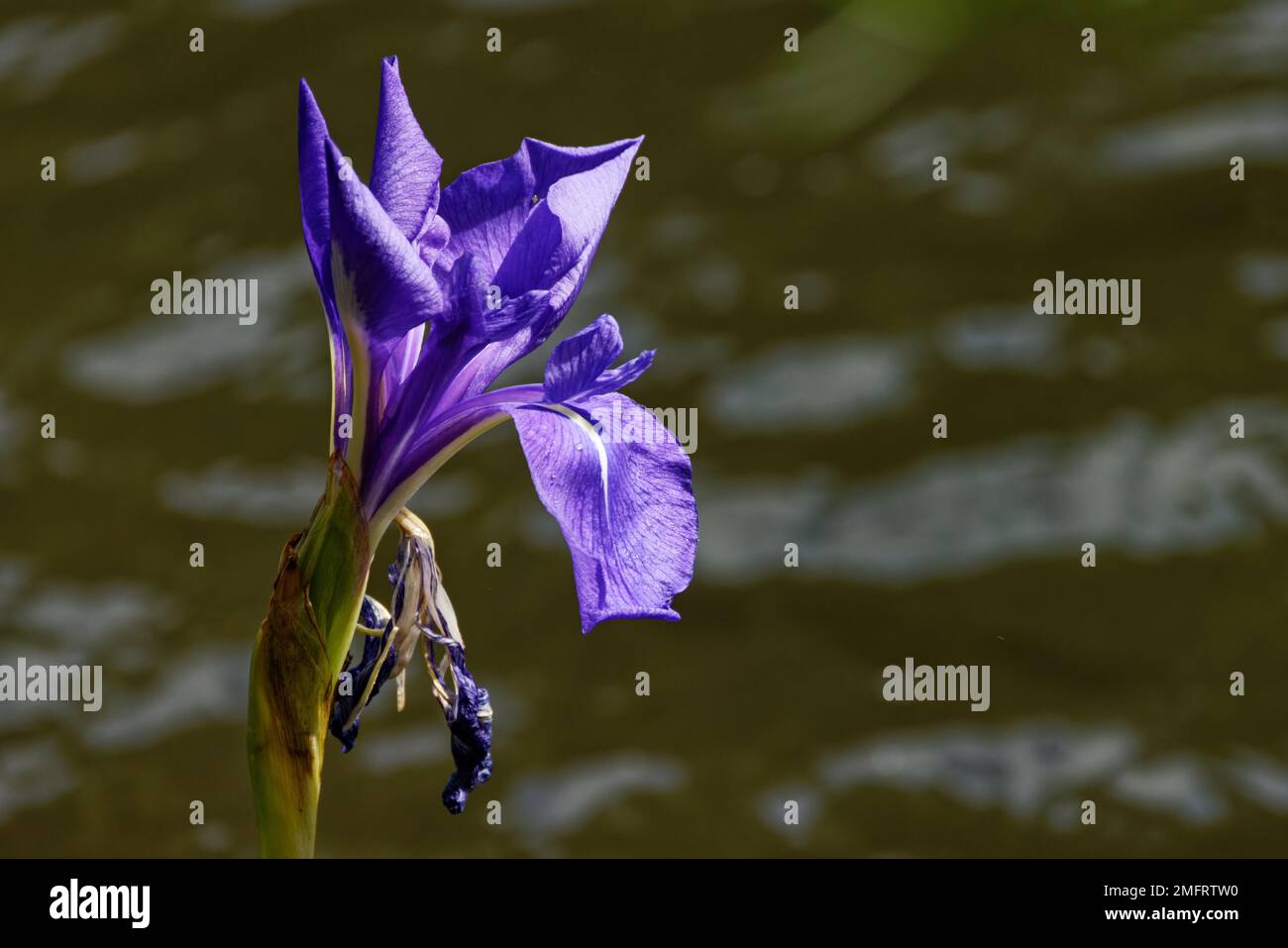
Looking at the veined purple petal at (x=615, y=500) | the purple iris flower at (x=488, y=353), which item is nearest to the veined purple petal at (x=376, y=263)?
the purple iris flower at (x=488, y=353)

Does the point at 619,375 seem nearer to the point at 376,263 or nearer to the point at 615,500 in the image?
the point at 615,500

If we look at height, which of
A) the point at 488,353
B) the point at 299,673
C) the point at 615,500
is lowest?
the point at 299,673

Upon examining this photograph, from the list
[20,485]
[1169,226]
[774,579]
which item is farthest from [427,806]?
[1169,226]

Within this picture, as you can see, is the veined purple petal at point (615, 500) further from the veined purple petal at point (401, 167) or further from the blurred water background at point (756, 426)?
the blurred water background at point (756, 426)

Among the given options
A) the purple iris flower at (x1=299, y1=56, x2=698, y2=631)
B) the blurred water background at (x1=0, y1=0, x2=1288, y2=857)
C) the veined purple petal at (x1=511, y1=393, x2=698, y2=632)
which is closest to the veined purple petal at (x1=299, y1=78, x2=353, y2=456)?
the purple iris flower at (x1=299, y1=56, x2=698, y2=631)

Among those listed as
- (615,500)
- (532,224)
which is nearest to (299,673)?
(615,500)

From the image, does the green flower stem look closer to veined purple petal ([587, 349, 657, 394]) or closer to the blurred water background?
veined purple petal ([587, 349, 657, 394])
